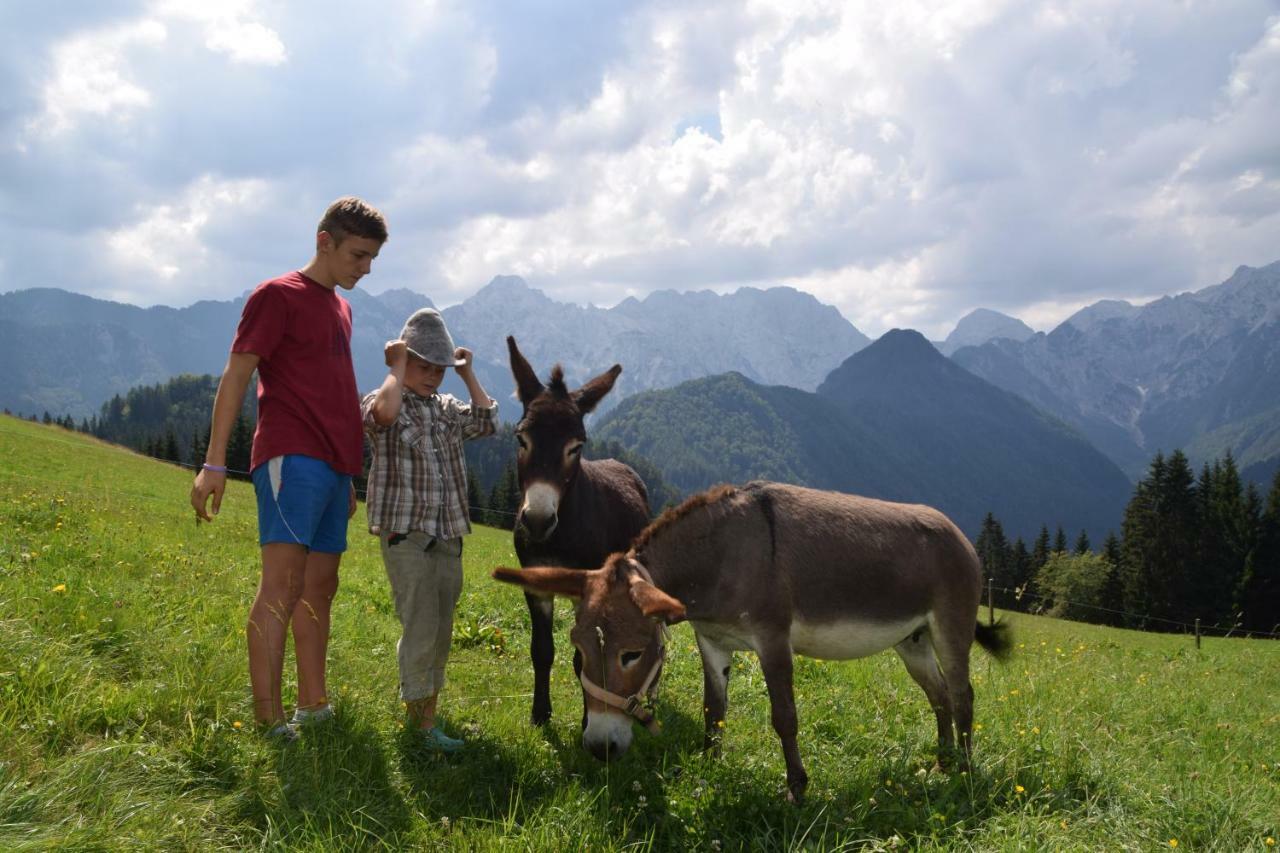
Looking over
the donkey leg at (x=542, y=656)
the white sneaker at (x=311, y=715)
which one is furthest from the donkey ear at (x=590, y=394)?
the white sneaker at (x=311, y=715)

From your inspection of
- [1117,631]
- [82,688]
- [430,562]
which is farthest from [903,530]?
[1117,631]

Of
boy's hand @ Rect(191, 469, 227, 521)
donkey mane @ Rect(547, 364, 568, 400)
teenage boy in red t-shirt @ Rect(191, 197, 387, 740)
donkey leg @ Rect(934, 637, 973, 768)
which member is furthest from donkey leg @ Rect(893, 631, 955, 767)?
boy's hand @ Rect(191, 469, 227, 521)

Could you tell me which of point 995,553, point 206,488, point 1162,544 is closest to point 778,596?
point 206,488

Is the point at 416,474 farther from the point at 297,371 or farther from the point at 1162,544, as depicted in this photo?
the point at 1162,544

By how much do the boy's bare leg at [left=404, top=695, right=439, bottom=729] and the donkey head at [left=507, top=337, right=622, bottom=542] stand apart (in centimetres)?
144

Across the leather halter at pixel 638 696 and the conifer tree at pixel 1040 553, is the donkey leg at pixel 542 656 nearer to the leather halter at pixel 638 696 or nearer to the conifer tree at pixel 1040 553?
the leather halter at pixel 638 696

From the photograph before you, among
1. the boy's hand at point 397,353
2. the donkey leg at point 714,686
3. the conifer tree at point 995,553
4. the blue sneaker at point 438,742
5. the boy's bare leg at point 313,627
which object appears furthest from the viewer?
the conifer tree at point 995,553

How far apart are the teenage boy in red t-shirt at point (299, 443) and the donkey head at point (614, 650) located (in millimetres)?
1410

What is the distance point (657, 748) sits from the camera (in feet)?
17.2

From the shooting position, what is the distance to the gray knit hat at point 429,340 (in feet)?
17.3

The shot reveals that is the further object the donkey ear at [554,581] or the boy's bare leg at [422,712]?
the boy's bare leg at [422,712]

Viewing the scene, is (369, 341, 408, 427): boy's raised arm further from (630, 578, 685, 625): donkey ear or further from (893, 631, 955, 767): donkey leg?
(893, 631, 955, 767): donkey leg

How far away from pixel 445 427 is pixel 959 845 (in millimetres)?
4403

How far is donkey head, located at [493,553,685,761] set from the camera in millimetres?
4145
